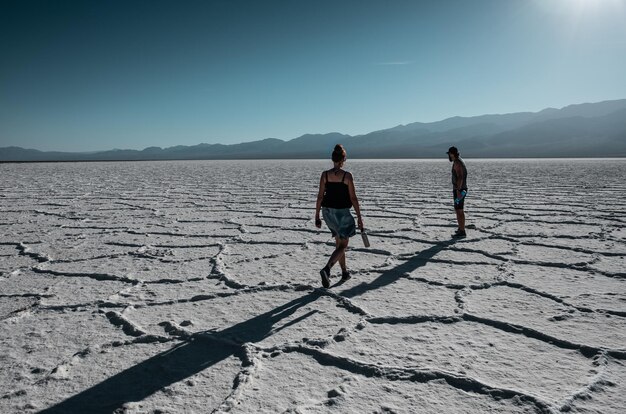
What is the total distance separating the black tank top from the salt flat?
504 millimetres

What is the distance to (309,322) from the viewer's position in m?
2.09

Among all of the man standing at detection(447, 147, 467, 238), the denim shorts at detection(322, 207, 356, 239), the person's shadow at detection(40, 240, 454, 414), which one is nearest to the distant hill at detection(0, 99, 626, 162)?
the man standing at detection(447, 147, 467, 238)

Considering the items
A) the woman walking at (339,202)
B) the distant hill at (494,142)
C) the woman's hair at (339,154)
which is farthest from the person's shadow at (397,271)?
the distant hill at (494,142)

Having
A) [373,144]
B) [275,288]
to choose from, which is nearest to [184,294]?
[275,288]

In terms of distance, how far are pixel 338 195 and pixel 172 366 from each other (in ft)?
4.44

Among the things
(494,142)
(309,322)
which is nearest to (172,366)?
(309,322)

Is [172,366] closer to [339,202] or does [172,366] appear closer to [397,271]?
[339,202]

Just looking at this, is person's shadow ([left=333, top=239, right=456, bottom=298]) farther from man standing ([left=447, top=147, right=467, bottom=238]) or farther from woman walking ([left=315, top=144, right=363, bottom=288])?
man standing ([left=447, top=147, right=467, bottom=238])

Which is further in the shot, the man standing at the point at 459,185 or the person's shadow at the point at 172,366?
the man standing at the point at 459,185

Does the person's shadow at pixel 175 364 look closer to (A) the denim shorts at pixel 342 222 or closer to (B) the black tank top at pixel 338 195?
(A) the denim shorts at pixel 342 222

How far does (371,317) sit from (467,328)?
446mm

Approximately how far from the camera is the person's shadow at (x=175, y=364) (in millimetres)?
1430

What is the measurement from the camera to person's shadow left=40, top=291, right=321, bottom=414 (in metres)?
1.43

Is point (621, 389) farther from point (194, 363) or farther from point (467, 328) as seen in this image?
point (194, 363)
